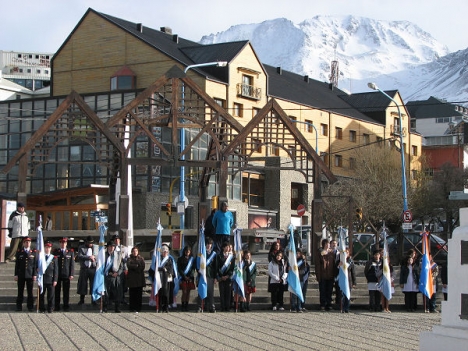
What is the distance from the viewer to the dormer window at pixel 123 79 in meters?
62.7

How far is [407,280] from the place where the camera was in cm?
2409

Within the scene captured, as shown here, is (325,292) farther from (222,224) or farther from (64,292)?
(64,292)

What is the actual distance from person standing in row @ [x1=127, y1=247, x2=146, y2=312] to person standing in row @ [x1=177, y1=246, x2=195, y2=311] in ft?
3.25

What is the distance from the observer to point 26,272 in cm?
2152

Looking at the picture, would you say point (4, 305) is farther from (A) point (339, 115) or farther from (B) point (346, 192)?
(A) point (339, 115)

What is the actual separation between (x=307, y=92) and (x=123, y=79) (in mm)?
20128

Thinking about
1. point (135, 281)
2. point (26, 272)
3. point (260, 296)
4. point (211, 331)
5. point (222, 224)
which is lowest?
point (211, 331)

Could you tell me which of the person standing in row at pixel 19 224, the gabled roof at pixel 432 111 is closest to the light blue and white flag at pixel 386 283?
the person standing in row at pixel 19 224

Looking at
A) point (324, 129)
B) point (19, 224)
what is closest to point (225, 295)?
point (19, 224)

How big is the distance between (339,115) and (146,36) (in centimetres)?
1949

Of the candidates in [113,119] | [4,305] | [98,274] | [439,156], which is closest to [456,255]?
[98,274]

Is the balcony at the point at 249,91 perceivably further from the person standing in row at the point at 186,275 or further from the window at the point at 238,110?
the person standing in row at the point at 186,275

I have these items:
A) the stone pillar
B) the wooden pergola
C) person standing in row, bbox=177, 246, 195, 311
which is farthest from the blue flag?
the stone pillar

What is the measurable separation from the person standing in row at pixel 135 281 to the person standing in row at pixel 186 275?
3.25 ft
